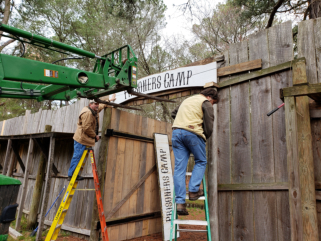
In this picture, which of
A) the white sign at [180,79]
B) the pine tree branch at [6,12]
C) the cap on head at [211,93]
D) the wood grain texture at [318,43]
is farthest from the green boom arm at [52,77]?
the pine tree branch at [6,12]

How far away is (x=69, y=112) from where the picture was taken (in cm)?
635

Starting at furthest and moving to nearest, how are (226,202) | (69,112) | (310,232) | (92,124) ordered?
(69,112) < (92,124) < (226,202) < (310,232)

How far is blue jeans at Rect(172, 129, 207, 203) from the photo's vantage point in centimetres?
307

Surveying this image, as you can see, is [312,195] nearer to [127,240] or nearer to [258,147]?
[258,147]

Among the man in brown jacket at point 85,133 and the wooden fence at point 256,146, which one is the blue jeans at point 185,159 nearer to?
the wooden fence at point 256,146

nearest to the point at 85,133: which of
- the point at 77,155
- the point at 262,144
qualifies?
the point at 77,155

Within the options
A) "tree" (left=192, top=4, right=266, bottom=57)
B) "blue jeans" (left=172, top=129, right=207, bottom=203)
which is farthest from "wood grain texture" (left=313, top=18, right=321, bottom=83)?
"tree" (left=192, top=4, right=266, bottom=57)

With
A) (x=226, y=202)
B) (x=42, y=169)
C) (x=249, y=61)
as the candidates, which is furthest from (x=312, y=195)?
(x=42, y=169)

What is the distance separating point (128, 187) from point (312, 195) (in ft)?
12.8

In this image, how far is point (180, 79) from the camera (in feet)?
13.8

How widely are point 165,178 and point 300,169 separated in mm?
3940

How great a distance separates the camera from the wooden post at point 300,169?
2334mm

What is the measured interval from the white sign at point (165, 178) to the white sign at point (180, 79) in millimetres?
1934

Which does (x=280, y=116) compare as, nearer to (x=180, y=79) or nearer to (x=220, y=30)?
(x=180, y=79)
